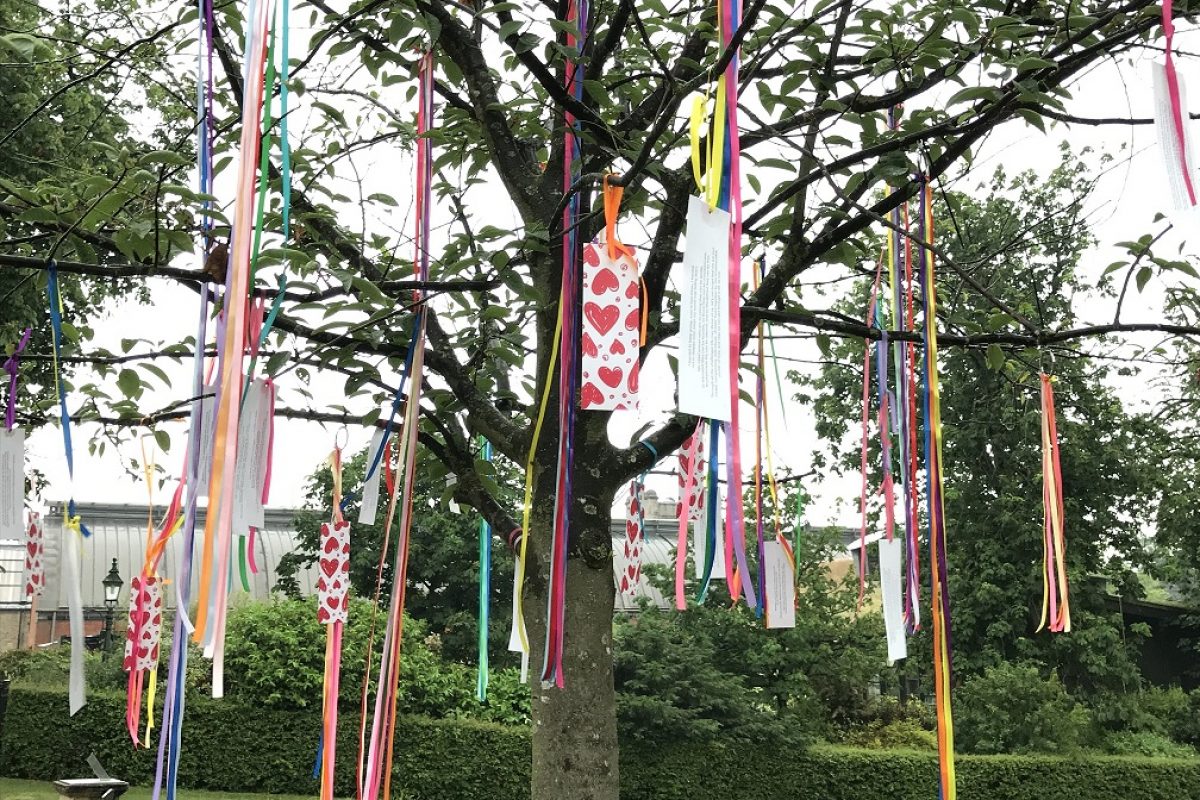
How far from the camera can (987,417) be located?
47.3 ft

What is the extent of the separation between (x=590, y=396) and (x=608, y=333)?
145 millimetres

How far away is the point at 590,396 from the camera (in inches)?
91.5

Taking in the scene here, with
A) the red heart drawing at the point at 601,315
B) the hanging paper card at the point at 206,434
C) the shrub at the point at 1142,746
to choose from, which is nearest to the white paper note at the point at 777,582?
the red heart drawing at the point at 601,315

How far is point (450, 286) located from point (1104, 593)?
46.1 feet

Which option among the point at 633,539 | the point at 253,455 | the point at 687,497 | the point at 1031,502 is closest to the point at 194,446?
the point at 253,455

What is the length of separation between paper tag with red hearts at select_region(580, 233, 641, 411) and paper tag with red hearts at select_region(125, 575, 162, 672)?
2789 mm

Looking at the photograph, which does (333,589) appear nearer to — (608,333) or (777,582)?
(777,582)

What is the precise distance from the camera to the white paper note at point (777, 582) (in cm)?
338

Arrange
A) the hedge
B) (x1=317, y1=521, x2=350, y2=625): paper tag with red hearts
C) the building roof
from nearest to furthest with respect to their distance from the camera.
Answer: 1. (x1=317, y1=521, x2=350, y2=625): paper tag with red hearts
2. the hedge
3. the building roof

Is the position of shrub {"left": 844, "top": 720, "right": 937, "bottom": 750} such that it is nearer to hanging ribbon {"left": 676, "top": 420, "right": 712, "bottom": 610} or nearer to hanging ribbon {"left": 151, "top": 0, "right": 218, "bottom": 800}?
hanging ribbon {"left": 676, "top": 420, "right": 712, "bottom": 610}

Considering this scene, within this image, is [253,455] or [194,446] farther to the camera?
[253,455]

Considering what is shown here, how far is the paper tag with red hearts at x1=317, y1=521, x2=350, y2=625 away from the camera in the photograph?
11.6ft

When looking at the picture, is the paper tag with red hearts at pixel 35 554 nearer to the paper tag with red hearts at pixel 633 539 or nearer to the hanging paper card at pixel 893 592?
the paper tag with red hearts at pixel 633 539

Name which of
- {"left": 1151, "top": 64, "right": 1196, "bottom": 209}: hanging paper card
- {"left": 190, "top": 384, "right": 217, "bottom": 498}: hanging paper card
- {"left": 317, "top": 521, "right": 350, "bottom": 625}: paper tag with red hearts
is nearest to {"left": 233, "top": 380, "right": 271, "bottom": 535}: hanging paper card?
{"left": 190, "top": 384, "right": 217, "bottom": 498}: hanging paper card
